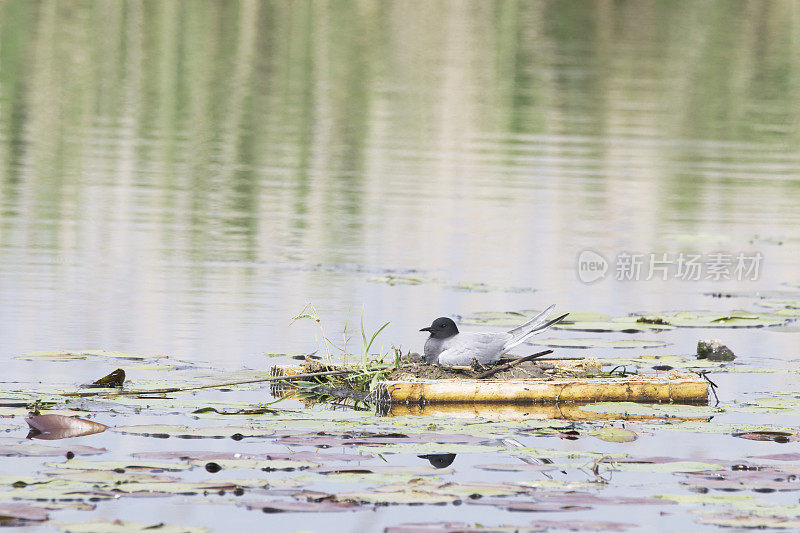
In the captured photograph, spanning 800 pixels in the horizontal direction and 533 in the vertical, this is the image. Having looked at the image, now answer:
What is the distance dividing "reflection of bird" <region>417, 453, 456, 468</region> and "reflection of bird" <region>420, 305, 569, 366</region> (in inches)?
71.2

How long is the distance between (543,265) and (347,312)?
12.8 ft

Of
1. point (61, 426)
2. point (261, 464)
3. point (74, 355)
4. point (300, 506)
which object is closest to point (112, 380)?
point (74, 355)

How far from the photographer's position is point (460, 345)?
923cm

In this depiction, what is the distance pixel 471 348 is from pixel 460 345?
0.22ft

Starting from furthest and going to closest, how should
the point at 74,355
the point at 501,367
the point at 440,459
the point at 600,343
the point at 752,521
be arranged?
the point at 600,343 → the point at 74,355 → the point at 501,367 → the point at 440,459 → the point at 752,521

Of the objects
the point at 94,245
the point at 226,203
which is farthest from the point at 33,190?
the point at 94,245

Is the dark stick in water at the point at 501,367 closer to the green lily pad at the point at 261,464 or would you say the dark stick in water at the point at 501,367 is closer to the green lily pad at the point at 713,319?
the green lily pad at the point at 261,464

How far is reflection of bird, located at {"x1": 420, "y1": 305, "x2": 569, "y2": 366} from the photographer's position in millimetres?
9219

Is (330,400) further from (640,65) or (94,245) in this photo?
(640,65)

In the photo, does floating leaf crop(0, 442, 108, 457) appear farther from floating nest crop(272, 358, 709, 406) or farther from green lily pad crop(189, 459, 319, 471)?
floating nest crop(272, 358, 709, 406)

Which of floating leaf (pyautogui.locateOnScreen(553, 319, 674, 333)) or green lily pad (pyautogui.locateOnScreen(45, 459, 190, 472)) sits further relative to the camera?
floating leaf (pyautogui.locateOnScreen(553, 319, 674, 333))

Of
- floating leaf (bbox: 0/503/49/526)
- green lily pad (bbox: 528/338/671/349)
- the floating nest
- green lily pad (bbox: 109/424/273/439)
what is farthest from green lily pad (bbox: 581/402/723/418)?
floating leaf (bbox: 0/503/49/526)

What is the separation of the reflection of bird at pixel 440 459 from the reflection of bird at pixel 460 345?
1.81 m

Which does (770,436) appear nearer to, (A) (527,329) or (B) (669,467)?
(B) (669,467)
